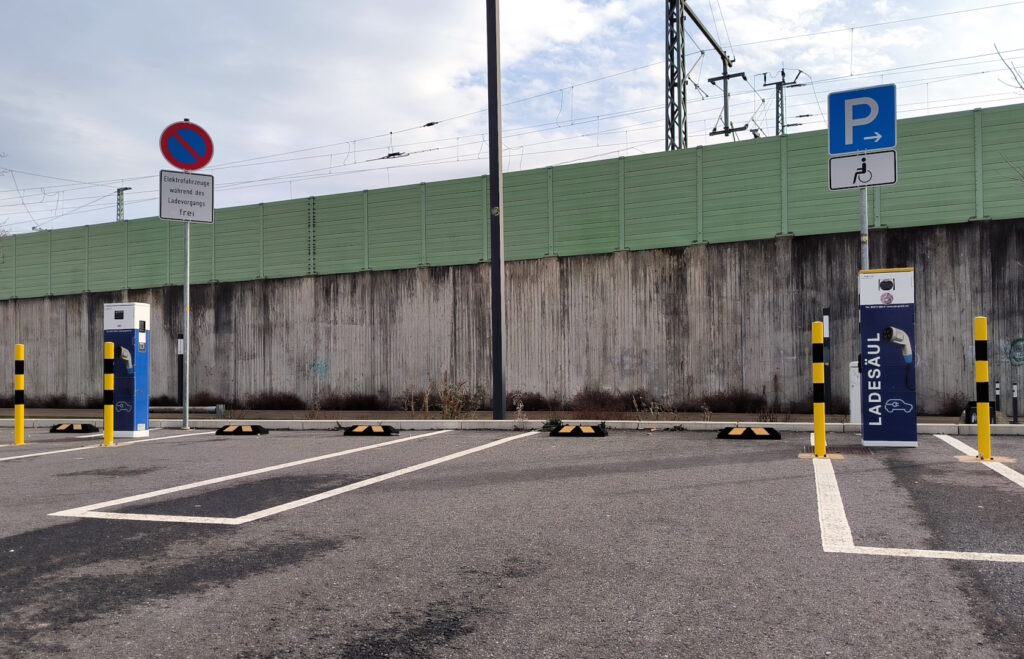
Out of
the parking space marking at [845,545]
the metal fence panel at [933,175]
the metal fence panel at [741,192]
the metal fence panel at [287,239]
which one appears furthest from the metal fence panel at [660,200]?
the parking space marking at [845,545]

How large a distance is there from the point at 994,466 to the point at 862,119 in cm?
460

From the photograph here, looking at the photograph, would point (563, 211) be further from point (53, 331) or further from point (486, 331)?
point (53, 331)

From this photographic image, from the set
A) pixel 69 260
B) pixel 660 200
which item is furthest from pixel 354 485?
pixel 69 260

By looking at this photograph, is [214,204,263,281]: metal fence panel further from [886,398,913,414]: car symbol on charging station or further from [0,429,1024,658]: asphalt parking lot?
[886,398,913,414]: car symbol on charging station

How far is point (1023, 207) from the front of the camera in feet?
42.6

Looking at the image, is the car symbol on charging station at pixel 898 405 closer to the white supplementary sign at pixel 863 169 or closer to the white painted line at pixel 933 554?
the white supplementary sign at pixel 863 169

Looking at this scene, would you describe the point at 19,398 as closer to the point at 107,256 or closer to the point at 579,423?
the point at 579,423

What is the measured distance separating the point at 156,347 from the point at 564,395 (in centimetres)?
1157

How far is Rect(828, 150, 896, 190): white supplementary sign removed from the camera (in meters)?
8.98

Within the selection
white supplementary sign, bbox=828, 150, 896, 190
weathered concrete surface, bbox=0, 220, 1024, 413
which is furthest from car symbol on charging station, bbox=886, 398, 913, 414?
weathered concrete surface, bbox=0, 220, 1024, 413

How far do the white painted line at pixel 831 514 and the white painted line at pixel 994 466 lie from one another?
1.30 m

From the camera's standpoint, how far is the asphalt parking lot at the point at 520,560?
275cm

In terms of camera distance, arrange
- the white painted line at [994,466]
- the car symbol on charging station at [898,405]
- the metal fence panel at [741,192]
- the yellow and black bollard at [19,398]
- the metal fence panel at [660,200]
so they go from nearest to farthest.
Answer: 1. the white painted line at [994,466]
2. the car symbol on charging station at [898,405]
3. the yellow and black bollard at [19,398]
4. the metal fence panel at [741,192]
5. the metal fence panel at [660,200]

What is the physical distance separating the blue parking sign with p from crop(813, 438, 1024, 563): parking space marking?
214 inches
